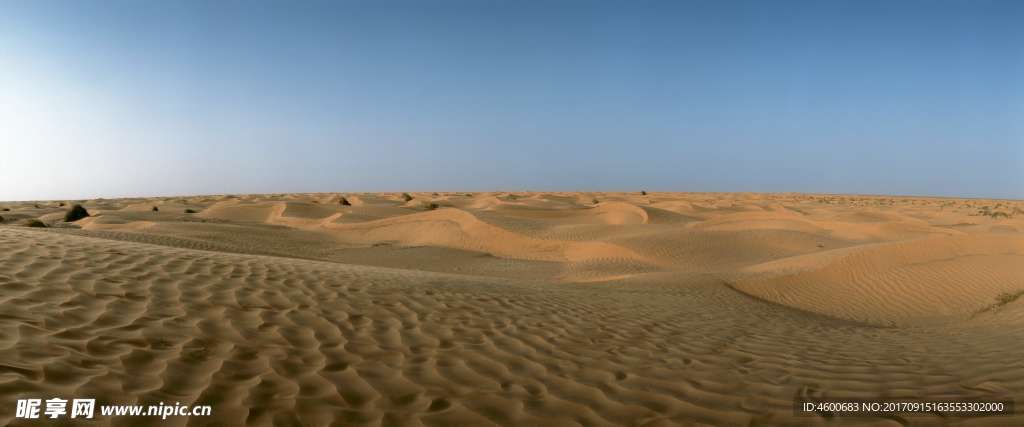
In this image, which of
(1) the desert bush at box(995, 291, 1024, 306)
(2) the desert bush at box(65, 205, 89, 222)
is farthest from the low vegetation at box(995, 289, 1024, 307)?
(2) the desert bush at box(65, 205, 89, 222)

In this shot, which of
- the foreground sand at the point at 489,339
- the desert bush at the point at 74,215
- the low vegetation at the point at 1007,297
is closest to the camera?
the foreground sand at the point at 489,339

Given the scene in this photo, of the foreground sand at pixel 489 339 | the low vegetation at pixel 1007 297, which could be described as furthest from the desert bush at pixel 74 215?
the low vegetation at pixel 1007 297

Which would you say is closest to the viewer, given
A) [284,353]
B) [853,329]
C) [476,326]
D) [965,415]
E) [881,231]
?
[965,415]

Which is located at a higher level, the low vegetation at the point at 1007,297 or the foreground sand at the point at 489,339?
the foreground sand at the point at 489,339

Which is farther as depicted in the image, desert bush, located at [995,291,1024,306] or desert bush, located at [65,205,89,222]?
desert bush, located at [65,205,89,222]

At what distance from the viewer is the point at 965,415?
11.0 feet

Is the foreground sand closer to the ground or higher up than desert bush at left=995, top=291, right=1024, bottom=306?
higher up

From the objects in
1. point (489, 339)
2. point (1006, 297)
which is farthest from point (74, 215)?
point (1006, 297)

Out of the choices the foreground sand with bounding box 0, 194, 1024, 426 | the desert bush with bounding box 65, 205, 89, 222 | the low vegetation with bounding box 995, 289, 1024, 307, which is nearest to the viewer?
the foreground sand with bounding box 0, 194, 1024, 426

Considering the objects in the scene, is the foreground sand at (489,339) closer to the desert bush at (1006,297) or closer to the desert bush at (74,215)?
the desert bush at (1006,297)

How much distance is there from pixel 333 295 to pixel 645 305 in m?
3.94

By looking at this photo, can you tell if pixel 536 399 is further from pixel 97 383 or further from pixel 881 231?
pixel 881 231

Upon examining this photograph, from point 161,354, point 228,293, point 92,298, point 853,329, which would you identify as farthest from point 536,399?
point 853,329

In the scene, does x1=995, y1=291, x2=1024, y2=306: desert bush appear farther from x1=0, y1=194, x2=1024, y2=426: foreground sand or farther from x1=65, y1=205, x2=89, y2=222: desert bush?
x1=65, y1=205, x2=89, y2=222: desert bush
